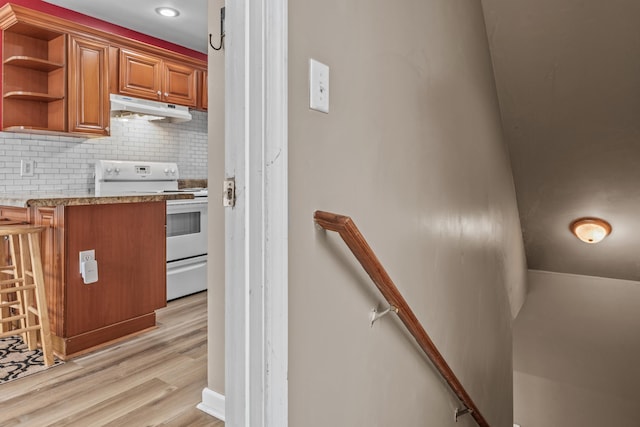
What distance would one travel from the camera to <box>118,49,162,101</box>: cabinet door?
397 centimetres

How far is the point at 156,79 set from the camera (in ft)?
14.0

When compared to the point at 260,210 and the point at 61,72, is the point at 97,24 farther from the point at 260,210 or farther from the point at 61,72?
the point at 260,210

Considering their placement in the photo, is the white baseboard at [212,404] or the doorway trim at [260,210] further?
the white baseboard at [212,404]

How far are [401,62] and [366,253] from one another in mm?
699

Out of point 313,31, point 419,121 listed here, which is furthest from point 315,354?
point 419,121

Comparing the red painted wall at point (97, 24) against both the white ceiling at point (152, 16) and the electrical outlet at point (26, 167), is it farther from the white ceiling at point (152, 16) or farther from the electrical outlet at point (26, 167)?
the electrical outlet at point (26, 167)

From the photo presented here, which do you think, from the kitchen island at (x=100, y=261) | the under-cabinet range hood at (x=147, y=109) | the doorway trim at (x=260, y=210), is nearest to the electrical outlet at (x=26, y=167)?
the kitchen island at (x=100, y=261)

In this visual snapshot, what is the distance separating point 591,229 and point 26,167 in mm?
4433

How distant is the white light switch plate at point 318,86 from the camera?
102 cm

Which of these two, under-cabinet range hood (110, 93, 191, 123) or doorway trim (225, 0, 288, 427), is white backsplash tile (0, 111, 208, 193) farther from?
doorway trim (225, 0, 288, 427)

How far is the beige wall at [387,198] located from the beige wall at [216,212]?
0.86 m

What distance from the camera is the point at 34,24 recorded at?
332cm

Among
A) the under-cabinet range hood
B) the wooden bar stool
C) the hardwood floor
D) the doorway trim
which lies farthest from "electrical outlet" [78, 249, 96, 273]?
the doorway trim

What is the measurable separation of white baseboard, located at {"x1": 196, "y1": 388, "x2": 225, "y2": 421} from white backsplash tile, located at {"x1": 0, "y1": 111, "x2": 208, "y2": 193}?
8.50ft
